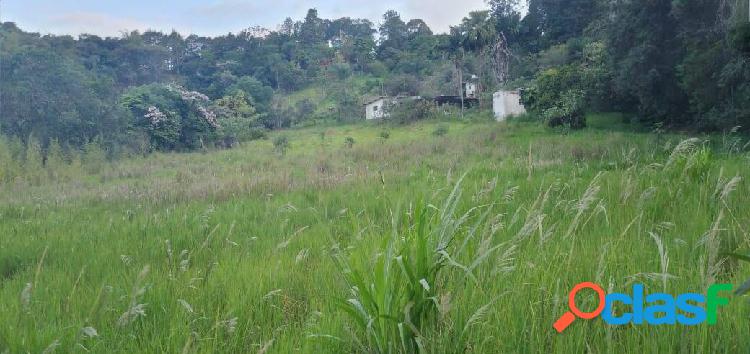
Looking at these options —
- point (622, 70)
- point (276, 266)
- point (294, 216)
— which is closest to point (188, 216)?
point (294, 216)

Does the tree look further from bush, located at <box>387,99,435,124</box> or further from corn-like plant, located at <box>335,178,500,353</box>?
corn-like plant, located at <box>335,178,500,353</box>

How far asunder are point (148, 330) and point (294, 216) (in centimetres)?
292

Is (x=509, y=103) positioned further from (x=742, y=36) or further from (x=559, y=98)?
(x=742, y=36)

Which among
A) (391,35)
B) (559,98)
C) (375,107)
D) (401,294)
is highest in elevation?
(391,35)

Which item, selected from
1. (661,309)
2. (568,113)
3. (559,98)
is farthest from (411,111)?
(661,309)

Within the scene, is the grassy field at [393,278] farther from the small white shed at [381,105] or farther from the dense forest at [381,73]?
the small white shed at [381,105]

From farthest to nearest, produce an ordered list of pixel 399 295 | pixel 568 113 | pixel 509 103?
1. pixel 509 103
2. pixel 568 113
3. pixel 399 295

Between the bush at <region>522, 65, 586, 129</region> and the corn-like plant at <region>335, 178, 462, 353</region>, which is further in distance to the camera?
the bush at <region>522, 65, 586, 129</region>

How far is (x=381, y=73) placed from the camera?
5850 cm

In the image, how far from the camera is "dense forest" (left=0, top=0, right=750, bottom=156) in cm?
1711

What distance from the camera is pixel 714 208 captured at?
3.21m

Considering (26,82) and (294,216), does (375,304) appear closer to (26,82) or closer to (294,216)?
(294,216)

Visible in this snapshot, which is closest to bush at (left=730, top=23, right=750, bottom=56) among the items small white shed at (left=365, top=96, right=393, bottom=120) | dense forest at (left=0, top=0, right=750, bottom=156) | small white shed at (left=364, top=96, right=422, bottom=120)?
dense forest at (left=0, top=0, right=750, bottom=156)

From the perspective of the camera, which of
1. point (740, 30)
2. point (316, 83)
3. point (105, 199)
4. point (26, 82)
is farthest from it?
point (316, 83)
